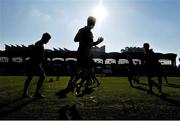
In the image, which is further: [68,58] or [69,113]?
[68,58]

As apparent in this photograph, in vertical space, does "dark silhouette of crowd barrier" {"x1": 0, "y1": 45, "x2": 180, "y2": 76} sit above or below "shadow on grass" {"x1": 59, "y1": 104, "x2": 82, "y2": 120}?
above

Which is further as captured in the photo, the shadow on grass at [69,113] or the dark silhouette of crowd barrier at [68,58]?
the dark silhouette of crowd barrier at [68,58]

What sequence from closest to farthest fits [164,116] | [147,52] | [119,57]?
[164,116] < [147,52] < [119,57]

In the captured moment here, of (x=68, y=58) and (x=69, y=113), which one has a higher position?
(x=68, y=58)

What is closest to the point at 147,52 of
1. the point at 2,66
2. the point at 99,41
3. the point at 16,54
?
the point at 99,41

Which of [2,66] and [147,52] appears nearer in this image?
[147,52]

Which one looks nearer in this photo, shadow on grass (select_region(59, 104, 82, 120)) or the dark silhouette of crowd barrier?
shadow on grass (select_region(59, 104, 82, 120))

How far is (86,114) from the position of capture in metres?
5.93

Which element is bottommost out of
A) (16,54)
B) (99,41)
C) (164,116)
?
(164,116)

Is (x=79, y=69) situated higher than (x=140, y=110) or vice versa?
(x=79, y=69)

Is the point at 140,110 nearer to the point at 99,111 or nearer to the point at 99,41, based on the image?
the point at 99,111

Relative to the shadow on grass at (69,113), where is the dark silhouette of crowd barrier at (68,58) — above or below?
above

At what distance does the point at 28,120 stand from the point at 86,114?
1.16 m

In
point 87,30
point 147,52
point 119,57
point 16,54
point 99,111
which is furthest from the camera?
point 119,57
